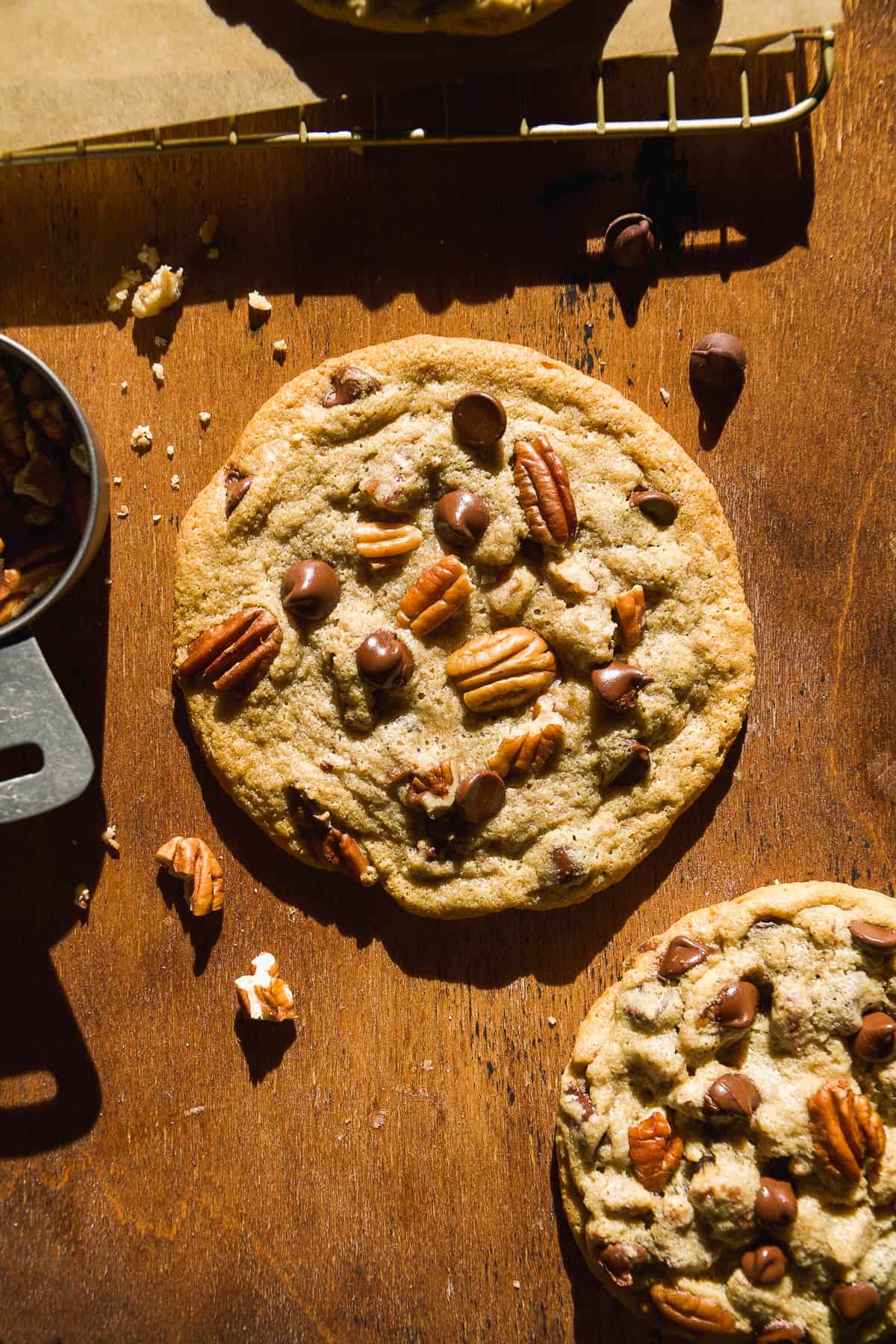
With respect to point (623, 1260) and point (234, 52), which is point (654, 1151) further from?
point (234, 52)

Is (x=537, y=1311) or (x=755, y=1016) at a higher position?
(x=755, y=1016)

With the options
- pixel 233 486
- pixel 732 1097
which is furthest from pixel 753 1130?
pixel 233 486

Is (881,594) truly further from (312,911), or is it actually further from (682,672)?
(312,911)

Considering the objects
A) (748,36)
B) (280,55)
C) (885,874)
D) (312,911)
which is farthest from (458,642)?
(748,36)

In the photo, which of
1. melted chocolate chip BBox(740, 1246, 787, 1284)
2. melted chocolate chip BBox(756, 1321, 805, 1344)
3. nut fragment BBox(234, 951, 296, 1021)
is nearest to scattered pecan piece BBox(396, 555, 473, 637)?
nut fragment BBox(234, 951, 296, 1021)

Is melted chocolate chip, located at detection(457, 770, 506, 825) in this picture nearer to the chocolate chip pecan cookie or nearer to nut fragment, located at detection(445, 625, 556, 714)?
nut fragment, located at detection(445, 625, 556, 714)
